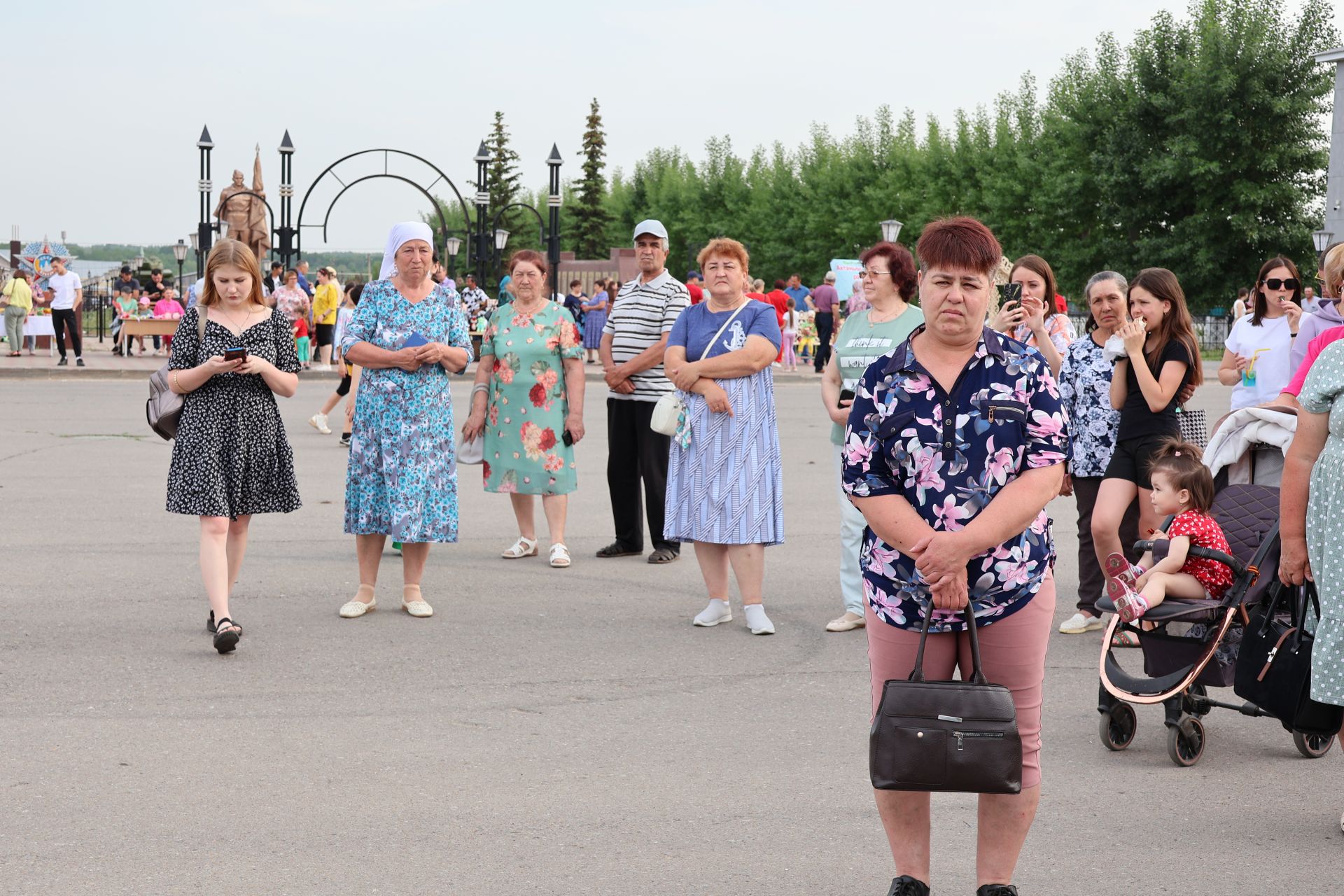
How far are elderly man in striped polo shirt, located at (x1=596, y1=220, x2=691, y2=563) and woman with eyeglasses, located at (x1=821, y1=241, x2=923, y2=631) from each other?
1744 mm

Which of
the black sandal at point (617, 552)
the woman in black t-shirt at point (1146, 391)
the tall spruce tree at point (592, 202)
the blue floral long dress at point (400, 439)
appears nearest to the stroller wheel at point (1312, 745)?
the woman in black t-shirt at point (1146, 391)

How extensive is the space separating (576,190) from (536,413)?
99055 millimetres

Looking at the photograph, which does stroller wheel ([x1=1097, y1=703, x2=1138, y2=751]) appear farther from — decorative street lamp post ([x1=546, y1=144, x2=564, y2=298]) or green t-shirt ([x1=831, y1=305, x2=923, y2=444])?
decorative street lamp post ([x1=546, y1=144, x2=564, y2=298])

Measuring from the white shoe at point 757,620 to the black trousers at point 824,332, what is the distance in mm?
23026

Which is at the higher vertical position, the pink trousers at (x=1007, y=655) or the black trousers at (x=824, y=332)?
the black trousers at (x=824, y=332)

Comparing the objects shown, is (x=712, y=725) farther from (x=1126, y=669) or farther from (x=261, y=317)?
(x=261, y=317)

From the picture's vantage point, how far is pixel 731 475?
7.36 m

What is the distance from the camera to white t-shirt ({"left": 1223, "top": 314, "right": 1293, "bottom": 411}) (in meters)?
7.43

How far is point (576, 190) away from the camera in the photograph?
106 meters

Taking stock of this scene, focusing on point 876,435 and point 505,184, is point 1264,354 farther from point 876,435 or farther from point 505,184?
point 505,184

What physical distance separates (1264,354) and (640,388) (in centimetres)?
373

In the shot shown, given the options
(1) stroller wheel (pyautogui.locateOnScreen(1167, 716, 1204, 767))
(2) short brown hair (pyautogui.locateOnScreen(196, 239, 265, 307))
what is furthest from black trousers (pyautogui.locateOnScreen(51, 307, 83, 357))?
(1) stroller wheel (pyautogui.locateOnScreen(1167, 716, 1204, 767))

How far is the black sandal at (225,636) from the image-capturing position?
259 inches

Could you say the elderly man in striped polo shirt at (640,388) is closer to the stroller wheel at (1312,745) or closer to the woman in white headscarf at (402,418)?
the woman in white headscarf at (402,418)
